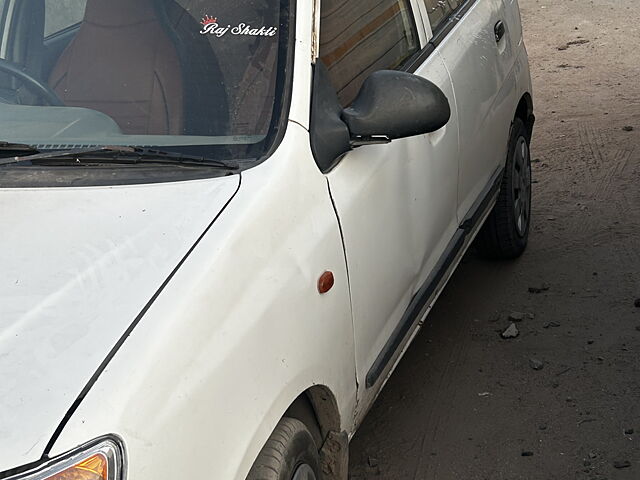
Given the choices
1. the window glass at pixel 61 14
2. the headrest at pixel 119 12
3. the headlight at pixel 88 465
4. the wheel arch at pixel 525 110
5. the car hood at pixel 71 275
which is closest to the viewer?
Result: the headlight at pixel 88 465

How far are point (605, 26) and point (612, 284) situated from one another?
16.8 feet

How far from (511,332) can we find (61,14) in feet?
7.41

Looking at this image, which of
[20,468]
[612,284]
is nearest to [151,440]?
[20,468]

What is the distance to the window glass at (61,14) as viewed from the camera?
3011 mm

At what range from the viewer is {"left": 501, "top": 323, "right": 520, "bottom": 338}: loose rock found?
4.33 metres

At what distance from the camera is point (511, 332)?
4.34 m

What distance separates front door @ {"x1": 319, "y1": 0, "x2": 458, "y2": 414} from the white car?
1cm

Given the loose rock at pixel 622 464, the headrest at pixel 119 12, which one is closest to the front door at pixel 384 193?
the headrest at pixel 119 12

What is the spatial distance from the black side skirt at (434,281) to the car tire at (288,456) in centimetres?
44

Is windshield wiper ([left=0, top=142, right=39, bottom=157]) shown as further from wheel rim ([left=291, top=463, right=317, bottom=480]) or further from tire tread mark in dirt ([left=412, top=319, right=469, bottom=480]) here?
tire tread mark in dirt ([left=412, top=319, right=469, bottom=480])

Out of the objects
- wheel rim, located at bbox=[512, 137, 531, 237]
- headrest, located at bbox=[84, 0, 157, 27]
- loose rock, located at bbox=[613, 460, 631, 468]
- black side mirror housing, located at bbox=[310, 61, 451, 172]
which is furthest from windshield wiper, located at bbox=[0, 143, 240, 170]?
wheel rim, located at bbox=[512, 137, 531, 237]

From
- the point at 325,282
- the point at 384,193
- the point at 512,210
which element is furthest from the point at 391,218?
the point at 512,210

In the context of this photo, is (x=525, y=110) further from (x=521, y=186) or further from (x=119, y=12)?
(x=119, y=12)

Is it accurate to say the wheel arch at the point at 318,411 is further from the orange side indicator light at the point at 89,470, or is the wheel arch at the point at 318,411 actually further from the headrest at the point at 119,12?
the headrest at the point at 119,12
